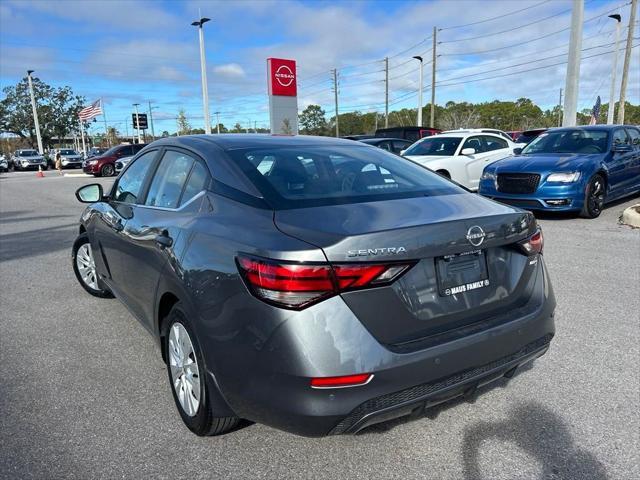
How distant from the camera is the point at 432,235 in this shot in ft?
7.20

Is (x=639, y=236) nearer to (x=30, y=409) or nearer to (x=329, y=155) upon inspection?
(x=329, y=155)

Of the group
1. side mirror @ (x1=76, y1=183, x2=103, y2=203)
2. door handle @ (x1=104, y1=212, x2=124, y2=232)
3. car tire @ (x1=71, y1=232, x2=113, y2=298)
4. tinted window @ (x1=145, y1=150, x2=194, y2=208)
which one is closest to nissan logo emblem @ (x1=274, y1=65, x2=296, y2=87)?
car tire @ (x1=71, y1=232, x2=113, y2=298)

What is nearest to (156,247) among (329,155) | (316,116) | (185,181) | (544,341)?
(185,181)

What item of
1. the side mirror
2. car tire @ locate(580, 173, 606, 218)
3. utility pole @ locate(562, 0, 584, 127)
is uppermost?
utility pole @ locate(562, 0, 584, 127)

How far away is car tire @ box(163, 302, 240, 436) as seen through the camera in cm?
254

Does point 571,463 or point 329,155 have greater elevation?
point 329,155

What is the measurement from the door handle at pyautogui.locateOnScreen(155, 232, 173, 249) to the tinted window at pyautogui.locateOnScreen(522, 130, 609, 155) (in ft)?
28.6

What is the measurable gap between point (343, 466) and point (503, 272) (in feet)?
4.10

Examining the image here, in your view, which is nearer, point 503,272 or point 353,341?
point 353,341

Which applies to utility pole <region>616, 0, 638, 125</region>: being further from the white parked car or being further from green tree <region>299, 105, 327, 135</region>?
green tree <region>299, 105, 327, 135</region>

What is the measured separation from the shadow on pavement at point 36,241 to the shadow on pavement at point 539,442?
689 cm

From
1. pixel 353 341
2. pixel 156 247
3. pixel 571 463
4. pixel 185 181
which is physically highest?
pixel 185 181

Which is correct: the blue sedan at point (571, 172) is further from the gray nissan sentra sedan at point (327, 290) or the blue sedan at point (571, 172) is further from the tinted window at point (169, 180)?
the tinted window at point (169, 180)

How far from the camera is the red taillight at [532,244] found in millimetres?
2602
